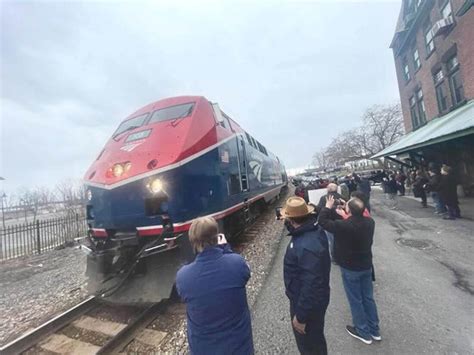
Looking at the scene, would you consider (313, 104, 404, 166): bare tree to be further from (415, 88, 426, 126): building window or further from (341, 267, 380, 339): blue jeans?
(341, 267, 380, 339): blue jeans

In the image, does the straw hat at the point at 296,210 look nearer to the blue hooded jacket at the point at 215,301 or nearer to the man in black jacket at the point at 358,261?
the blue hooded jacket at the point at 215,301

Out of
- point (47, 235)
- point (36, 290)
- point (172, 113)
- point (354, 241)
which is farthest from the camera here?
point (47, 235)

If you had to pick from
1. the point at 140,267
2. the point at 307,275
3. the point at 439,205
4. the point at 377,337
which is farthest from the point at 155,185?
the point at 439,205

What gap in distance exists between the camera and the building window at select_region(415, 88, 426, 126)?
17.1 m

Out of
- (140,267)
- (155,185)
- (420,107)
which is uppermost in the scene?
(420,107)

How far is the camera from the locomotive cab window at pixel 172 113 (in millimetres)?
5364

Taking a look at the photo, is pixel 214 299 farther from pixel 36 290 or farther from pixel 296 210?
pixel 36 290

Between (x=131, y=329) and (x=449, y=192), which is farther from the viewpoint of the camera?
(x=449, y=192)

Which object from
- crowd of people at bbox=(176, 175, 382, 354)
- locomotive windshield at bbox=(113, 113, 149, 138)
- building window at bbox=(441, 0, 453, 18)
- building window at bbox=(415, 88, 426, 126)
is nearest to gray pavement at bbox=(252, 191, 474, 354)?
crowd of people at bbox=(176, 175, 382, 354)

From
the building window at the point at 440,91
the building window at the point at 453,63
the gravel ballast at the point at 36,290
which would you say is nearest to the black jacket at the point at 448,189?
the building window at the point at 453,63

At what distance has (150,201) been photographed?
13.8 feet

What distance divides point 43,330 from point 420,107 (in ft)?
71.7

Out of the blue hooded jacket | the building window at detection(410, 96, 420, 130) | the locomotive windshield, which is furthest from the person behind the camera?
the building window at detection(410, 96, 420, 130)

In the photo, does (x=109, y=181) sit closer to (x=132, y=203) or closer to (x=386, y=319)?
(x=132, y=203)
